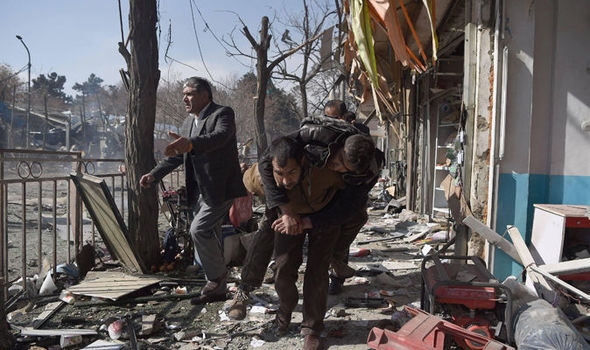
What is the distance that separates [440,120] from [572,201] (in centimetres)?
481

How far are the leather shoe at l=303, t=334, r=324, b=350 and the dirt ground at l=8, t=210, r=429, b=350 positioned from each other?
0.14 m

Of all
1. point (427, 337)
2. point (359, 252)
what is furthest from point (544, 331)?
point (359, 252)

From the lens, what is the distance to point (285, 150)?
7.95 ft

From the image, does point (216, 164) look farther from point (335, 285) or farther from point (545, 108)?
point (545, 108)

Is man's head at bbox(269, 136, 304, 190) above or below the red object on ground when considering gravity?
above

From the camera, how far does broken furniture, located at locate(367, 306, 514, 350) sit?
2.34 meters

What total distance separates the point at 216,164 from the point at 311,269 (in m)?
1.38

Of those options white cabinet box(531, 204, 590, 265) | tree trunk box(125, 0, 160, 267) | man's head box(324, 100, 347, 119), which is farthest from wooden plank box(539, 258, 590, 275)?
tree trunk box(125, 0, 160, 267)

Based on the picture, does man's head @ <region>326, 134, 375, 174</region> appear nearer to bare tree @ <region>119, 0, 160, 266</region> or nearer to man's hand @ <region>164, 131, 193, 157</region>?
man's hand @ <region>164, 131, 193, 157</region>

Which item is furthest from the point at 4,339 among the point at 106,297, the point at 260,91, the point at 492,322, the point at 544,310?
the point at 260,91

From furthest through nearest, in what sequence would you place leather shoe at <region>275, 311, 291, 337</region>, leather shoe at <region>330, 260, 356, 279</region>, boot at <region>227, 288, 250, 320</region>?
1. leather shoe at <region>330, 260, 356, 279</region>
2. boot at <region>227, 288, 250, 320</region>
3. leather shoe at <region>275, 311, 291, 337</region>

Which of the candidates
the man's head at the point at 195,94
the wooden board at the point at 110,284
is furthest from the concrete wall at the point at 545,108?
the wooden board at the point at 110,284

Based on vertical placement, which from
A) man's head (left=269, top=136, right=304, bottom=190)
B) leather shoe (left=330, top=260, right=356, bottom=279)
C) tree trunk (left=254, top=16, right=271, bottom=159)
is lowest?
leather shoe (left=330, top=260, right=356, bottom=279)

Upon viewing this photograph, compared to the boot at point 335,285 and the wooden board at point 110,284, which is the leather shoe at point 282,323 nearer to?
the boot at point 335,285
